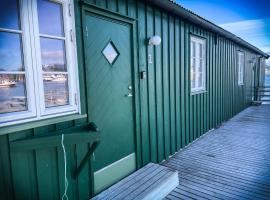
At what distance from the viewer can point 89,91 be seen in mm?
2461

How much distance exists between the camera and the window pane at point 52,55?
2.02m

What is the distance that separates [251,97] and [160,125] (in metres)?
8.71

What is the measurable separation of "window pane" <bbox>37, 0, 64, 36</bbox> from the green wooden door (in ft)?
1.19

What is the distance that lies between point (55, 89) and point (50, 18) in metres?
0.69

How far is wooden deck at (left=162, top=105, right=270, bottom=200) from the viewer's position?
9.01 feet

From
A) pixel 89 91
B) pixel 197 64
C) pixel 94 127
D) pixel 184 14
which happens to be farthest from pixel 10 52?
pixel 197 64

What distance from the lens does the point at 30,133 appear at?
191 centimetres

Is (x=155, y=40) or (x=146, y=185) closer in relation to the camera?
(x=146, y=185)

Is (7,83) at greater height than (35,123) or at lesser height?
greater

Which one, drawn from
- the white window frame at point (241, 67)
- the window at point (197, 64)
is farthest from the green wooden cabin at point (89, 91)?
the white window frame at point (241, 67)

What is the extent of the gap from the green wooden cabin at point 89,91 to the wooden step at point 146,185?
211 mm

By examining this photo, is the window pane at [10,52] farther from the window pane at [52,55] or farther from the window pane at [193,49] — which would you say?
the window pane at [193,49]

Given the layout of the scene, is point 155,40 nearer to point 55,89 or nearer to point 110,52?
point 110,52

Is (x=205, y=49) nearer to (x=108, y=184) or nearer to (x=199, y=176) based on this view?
(x=199, y=176)
